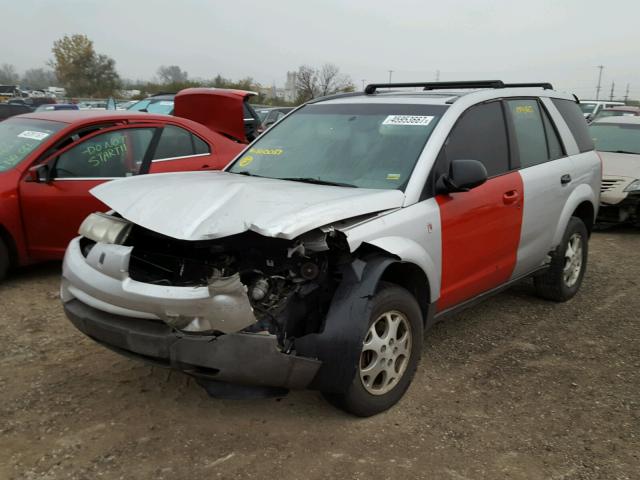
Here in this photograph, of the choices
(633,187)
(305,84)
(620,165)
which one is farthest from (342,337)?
(305,84)

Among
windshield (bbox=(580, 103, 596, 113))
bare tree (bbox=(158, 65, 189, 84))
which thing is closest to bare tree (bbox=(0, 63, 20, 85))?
bare tree (bbox=(158, 65, 189, 84))

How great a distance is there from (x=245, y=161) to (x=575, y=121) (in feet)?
10.0

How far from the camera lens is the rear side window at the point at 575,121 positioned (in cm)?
517

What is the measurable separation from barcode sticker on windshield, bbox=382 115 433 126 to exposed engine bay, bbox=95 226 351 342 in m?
1.23

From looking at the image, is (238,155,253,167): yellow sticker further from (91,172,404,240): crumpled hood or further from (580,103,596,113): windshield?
(580,103,596,113): windshield

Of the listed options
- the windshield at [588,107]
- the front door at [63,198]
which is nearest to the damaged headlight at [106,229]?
the front door at [63,198]

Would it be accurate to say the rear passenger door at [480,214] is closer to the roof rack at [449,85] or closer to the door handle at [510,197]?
the door handle at [510,197]

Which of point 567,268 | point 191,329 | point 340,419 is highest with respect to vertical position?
point 191,329

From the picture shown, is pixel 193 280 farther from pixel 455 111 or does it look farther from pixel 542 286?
pixel 542 286

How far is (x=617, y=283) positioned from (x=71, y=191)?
5.38 m

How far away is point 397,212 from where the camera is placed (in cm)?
335

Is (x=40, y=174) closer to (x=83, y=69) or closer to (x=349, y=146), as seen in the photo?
(x=349, y=146)

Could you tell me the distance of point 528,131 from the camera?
4617mm

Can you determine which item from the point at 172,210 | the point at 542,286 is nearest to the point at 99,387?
the point at 172,210
